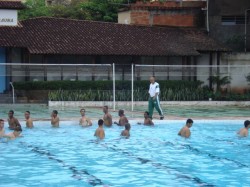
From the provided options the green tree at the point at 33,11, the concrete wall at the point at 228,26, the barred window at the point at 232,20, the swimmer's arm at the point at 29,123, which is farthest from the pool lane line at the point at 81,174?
the green tree at the point at 33,11

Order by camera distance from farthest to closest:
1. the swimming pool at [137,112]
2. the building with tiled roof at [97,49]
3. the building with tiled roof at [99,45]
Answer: the building with tiled roof at [99,45] < the building with tiled roof at [97,49] < the swimming pool at [137,112]

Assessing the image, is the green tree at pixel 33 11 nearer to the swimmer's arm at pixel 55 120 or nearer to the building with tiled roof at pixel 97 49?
the building with tiled roof at pixel 97 49

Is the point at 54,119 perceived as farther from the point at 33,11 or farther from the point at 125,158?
the point at 33,11

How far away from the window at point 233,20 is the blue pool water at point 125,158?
2279 cm

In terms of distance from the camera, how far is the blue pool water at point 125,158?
461 inches

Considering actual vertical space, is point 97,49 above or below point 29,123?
above

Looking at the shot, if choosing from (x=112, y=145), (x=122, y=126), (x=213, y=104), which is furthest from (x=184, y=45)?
(x=112, y=145)

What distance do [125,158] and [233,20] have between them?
30.4m

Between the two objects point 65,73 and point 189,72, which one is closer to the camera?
point 65,73

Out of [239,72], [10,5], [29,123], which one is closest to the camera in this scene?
[29,123]

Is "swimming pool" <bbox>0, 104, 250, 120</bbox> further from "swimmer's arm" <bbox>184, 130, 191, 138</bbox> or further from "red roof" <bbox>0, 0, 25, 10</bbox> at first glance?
"red roof" <bbox>0, 0, 25, 10</bbox>

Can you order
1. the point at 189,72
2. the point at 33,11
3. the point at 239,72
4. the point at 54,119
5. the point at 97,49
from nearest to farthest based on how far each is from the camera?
1. the point at 54,119
2. the point at 97,49
3. the point at 189,72
4. the point at 239,72
5. the point at 33,11

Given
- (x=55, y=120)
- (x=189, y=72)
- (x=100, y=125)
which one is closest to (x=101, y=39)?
(x=189, y=72)

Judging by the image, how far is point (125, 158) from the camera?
14539 mm
